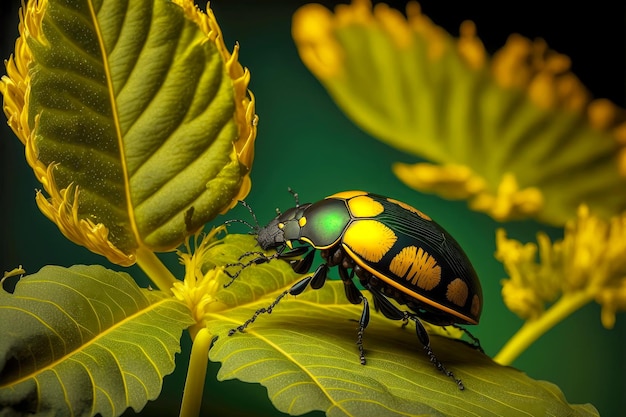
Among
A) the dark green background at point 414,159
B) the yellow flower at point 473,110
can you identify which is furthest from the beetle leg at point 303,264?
the yellow flower at point 473,110

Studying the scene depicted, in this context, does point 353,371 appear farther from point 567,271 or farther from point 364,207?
point 567,271

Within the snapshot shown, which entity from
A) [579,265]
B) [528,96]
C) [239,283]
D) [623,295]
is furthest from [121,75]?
[528,96]

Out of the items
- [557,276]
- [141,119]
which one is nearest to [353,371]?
[141,119]

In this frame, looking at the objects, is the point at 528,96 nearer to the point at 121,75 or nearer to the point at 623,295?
the point at 623,295

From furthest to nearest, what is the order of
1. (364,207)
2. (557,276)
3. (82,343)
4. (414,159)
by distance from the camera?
(414,159), (557,276), (364,207), (82,343)

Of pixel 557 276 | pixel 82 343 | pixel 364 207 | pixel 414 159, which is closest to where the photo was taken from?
pixel 82 343

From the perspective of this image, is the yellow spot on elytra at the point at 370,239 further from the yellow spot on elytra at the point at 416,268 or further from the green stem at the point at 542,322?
the green stem at the point at 542,322
